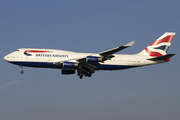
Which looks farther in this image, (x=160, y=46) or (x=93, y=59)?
(x=160, y=46)

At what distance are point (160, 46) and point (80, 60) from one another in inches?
694

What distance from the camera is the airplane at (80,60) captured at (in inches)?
2050

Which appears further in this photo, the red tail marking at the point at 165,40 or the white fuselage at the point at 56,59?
the red tail marking at the point at 165,40

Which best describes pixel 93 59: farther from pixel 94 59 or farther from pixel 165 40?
pixel 165 40

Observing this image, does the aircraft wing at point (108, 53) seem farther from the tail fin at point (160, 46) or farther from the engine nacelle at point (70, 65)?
the tail fin at point (160, 46)

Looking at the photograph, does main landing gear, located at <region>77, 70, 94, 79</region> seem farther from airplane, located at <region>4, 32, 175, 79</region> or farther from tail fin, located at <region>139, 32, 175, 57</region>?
tail fin, located at <region>139, 32, 175, 57</region>

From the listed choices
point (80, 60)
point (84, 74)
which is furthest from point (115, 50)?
point (84, 74)

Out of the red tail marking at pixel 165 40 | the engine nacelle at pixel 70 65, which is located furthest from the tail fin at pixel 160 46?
the engine nacelle at pixel 70 65

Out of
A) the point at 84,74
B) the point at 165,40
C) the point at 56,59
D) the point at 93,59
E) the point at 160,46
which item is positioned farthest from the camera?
the point at 165,40

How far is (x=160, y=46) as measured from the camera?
59812 millimetres

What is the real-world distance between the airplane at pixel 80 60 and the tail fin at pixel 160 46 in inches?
15.0

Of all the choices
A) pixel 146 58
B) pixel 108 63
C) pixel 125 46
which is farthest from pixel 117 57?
pixel 125 46

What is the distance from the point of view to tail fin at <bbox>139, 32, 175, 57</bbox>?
59.1 m

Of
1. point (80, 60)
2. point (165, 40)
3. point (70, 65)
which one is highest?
point (165, 40)
